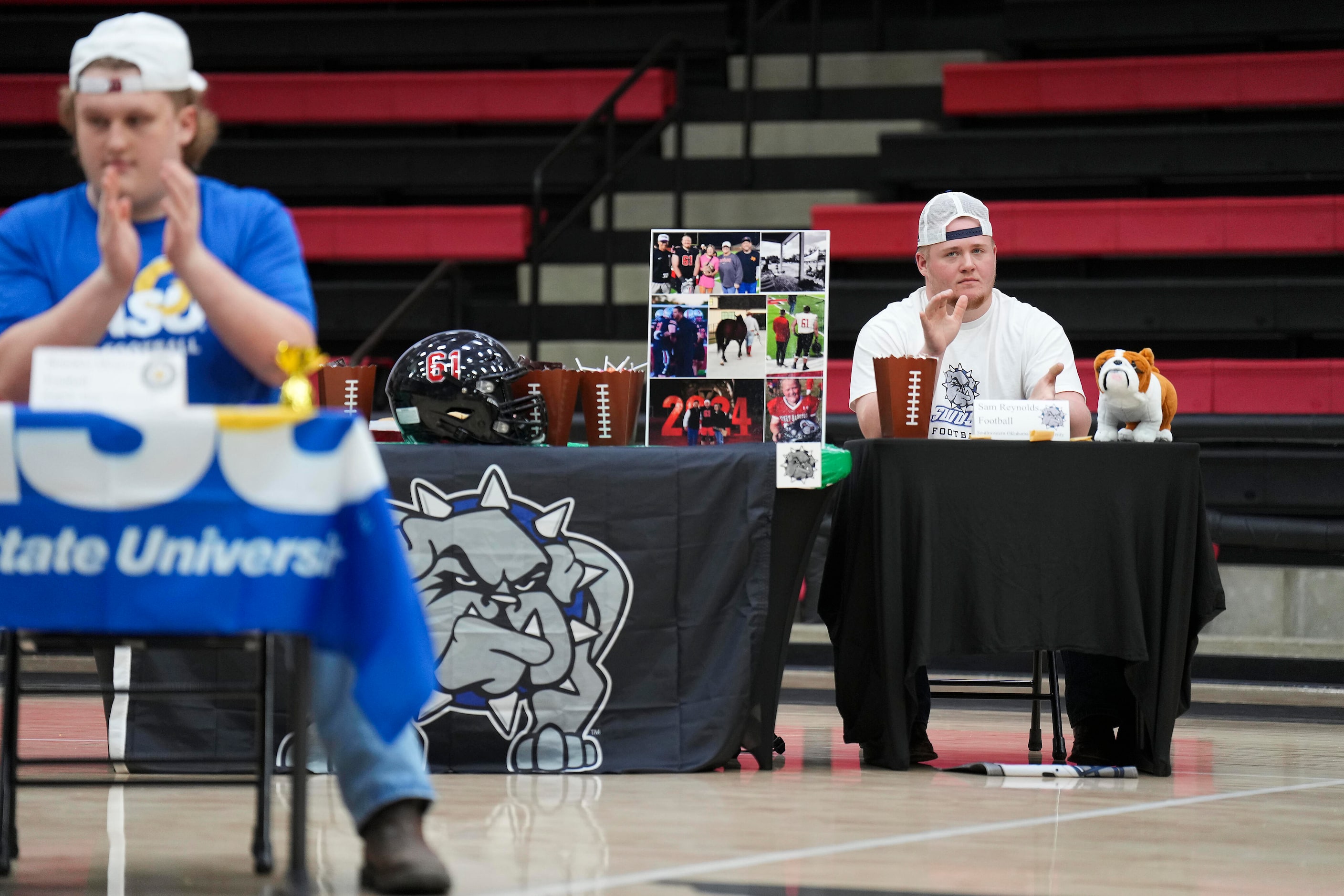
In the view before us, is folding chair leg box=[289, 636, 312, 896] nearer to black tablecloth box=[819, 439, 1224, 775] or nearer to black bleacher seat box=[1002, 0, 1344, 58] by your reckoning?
black tablecloth box=[819, 439, 1224, 775]

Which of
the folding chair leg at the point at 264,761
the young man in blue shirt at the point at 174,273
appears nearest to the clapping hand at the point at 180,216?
the young man in blue shirt at the point at 174,273

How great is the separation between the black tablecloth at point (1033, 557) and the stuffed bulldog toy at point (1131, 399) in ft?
0.43

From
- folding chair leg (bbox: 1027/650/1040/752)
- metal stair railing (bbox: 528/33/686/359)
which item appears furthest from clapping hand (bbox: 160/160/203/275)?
metal stair railing (bbox: 528/33/686/359)

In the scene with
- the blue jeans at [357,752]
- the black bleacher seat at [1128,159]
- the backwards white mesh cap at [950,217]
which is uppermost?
the black bleacher seat at [1128,159]

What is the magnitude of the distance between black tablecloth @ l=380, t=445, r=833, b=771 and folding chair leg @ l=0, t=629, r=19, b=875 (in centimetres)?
108

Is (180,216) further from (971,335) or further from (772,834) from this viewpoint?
(971,335)

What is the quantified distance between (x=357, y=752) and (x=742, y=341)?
1.56m

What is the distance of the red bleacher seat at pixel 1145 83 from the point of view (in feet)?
24.5

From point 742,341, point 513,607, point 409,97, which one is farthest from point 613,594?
point 409,97

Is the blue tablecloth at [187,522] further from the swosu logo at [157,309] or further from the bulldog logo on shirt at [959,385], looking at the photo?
the bulldog logo on shirt at [959,385]

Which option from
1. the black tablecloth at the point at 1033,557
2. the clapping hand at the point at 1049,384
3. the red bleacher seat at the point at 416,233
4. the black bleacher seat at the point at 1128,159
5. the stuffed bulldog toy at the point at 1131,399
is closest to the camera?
the black tablecloth at the point at 1033,557

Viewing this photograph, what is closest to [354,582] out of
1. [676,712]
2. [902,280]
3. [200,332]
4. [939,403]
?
[200,332]

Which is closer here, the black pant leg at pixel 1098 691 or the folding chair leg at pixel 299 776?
the folding chair leg at pixel 299 776

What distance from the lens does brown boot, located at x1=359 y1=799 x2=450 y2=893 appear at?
2.06 m
